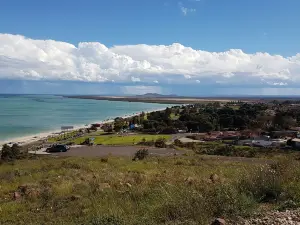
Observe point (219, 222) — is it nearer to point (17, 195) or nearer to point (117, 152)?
point (17, 195)

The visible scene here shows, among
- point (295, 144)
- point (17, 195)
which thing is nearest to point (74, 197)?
point (17, 195)

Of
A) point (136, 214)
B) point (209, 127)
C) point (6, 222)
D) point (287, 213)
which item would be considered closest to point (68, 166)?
point (6, 222)

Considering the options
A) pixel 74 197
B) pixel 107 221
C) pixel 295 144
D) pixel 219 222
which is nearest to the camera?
pixel 219 222

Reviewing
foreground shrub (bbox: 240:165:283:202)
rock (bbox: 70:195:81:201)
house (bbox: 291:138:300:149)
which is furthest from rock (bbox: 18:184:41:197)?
house (bbox: 291:138:300:149)

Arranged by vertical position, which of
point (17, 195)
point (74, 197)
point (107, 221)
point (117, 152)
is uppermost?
point (107, 221)

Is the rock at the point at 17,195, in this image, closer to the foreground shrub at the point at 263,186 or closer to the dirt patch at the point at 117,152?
the foreground shrub at the point at 263,186

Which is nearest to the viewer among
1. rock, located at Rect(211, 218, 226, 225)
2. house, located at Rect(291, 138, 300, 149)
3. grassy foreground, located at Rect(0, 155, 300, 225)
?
rock, located at Rect(211, 218, 226, 225)

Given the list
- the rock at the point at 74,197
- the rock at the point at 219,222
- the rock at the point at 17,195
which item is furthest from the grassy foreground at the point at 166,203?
the rock at the point at 219,222

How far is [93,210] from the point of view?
7.58m

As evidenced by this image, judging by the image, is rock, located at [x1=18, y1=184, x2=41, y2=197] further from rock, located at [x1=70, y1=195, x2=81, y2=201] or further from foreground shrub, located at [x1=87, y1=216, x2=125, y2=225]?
foreground shrub, located at [x1=87, y1=216, x2=125, y2=225]

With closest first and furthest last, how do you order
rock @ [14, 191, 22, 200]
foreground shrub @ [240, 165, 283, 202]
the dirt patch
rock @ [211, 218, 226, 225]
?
rock @ [211, 218, 226, 225]
foreground shrub @ [240, 165, 283, 202]
rock @ [14, 191, 22, 200]
the dirt patch

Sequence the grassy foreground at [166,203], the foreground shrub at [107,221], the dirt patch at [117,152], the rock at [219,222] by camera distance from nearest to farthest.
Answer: the rock at [219,222]
the foreground shrub at [107,221]
the grassy foreground at [166,203]
the dirt patch at [117,152]

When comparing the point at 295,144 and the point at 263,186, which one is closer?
the point at 263,186

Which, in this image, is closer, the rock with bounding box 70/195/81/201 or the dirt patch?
the rock with bounding box 70/195/81/201
